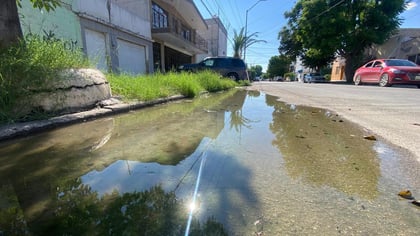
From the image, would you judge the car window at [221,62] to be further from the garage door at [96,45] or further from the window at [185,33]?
the window at [185,33]

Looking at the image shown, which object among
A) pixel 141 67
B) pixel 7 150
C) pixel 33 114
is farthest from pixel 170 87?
pixel 141 67

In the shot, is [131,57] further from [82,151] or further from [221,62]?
[82,151]

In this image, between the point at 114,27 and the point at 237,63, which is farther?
the point at 237,63

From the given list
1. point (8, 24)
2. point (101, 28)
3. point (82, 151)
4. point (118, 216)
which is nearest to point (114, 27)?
point (101, 28)

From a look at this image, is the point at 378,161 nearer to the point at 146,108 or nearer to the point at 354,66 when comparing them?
the point at 146,108

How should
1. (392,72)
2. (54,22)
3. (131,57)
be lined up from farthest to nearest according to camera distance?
(131,57), (392,72), (54,22)

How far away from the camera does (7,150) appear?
202 centimetres

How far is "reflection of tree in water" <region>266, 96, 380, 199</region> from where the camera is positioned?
59.7 inches

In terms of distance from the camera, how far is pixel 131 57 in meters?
11.4

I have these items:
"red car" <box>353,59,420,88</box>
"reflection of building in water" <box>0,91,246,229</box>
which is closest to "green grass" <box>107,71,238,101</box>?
"reflection of building in water" <box>0,91,246,229</box>

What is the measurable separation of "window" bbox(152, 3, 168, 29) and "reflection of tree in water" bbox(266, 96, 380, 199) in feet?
43.9

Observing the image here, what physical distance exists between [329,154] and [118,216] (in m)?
1.80

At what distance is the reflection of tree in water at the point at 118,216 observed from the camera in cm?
103

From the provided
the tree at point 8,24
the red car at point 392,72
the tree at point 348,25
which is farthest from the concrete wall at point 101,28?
the tree at point 348,25
